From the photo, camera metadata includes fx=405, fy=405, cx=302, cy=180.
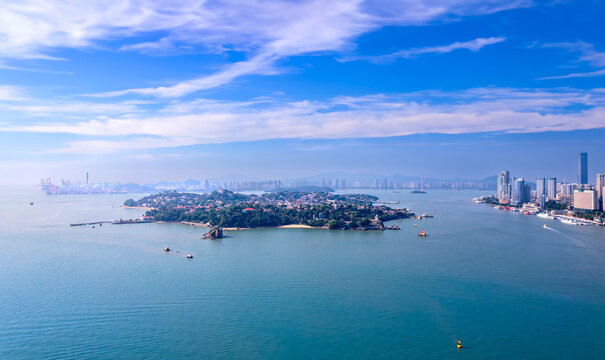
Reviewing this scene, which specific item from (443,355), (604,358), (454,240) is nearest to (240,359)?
(443,355)

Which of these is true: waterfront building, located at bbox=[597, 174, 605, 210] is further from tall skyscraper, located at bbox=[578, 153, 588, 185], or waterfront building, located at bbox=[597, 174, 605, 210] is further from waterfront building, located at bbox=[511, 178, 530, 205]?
tall skyscraper, located at bbox=[578, 153, 588, 185]

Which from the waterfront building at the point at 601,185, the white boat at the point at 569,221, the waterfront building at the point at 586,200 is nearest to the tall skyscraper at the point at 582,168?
the waterfront building at the point at 601,185

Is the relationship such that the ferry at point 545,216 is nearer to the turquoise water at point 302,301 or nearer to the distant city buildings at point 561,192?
the distant city buildings at point 561,192

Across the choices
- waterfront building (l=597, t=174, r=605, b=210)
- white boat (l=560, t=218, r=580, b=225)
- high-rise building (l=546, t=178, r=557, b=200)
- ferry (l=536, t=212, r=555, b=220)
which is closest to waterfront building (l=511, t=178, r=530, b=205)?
high-rise building (l=546, t=178, r=557, b=200)

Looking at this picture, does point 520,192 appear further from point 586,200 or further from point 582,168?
point 582,168

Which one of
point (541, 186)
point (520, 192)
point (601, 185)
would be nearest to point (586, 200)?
point (601, 185)

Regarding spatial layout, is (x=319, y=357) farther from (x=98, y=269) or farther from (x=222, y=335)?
(x=98, y=269)
